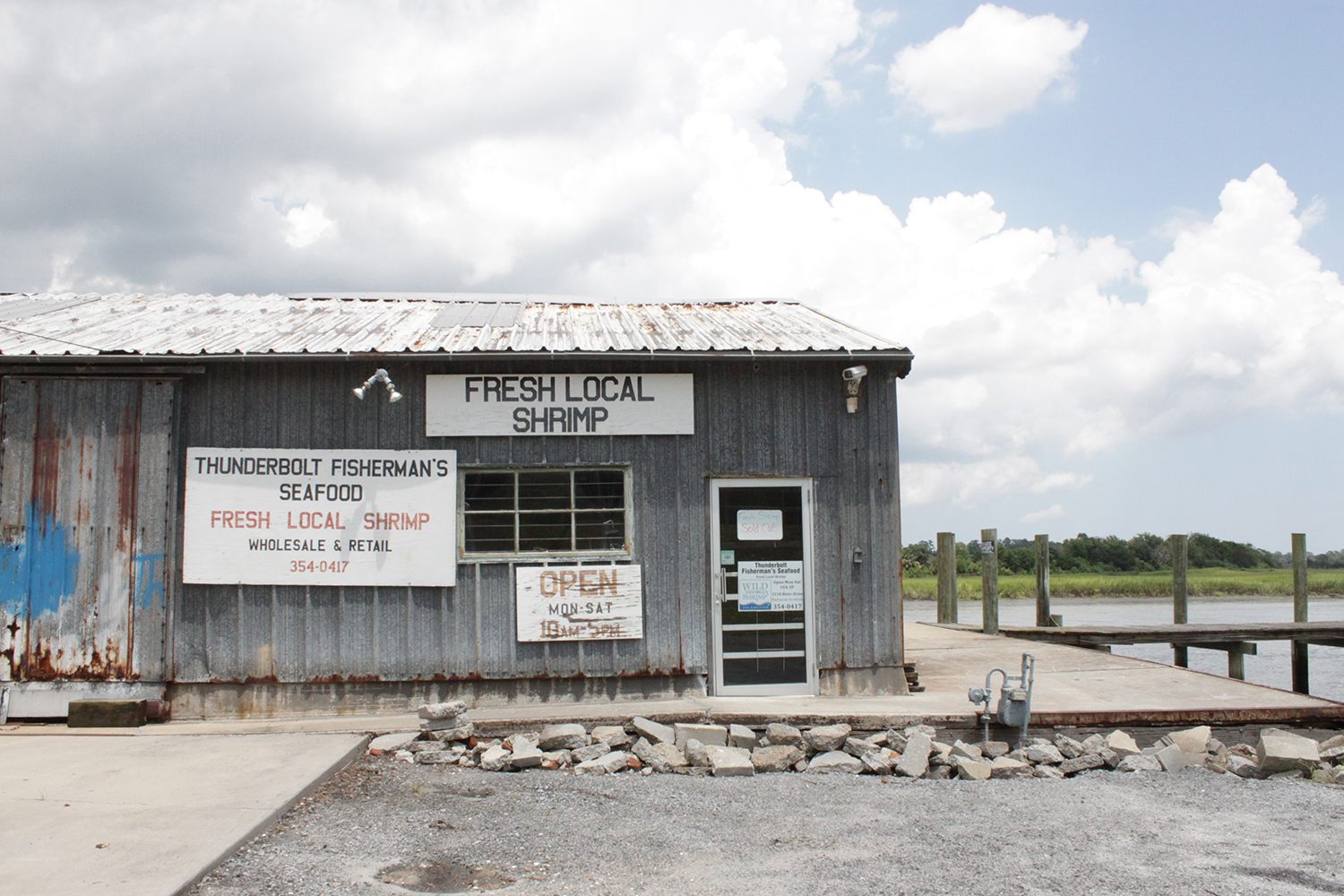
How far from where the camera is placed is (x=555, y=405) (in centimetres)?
934

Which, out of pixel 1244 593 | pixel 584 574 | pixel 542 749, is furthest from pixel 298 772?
pixel 1244 593

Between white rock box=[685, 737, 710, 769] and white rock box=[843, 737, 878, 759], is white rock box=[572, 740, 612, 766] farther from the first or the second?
white rock box=[843, 737, 878, 759]

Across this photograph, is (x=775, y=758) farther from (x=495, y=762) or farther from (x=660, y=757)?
(x=495, y=762)

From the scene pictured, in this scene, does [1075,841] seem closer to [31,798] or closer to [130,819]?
[130,819]

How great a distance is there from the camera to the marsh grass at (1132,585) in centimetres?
4009

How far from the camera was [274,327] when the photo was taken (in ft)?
33.4

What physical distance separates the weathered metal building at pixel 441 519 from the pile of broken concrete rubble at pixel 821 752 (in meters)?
1.19

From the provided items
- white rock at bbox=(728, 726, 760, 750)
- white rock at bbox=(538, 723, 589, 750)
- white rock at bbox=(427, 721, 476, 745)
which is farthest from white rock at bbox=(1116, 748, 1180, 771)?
white rock at bbox=(427, 721, 476, 745)

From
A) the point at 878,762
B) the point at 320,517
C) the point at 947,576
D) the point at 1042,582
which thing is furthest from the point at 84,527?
the point at 1042,582

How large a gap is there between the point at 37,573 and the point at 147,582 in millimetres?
930

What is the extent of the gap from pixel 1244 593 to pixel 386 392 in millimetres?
43764

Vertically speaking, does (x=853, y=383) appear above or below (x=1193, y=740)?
above

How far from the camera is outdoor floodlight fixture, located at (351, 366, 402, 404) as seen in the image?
29.5 feet

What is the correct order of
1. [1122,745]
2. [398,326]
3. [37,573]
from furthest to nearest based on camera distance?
1. [398,326]
2. [37,573]
3. [1122,745]
